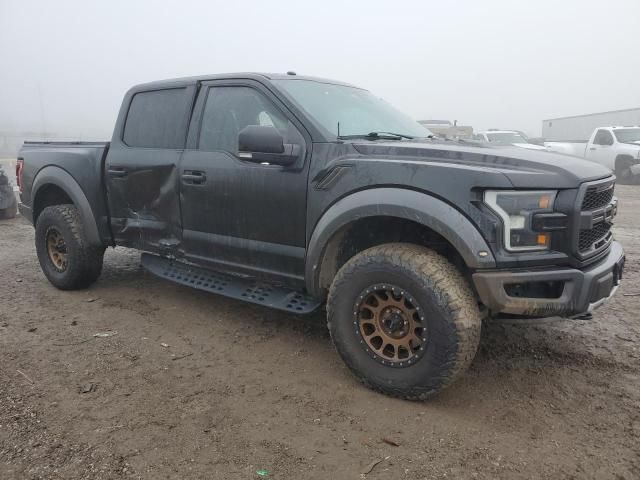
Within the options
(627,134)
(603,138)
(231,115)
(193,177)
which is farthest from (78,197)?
(627,134)

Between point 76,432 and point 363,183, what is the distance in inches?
77.9

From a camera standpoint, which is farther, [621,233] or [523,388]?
[621,233]

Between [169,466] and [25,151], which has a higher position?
[25,151]

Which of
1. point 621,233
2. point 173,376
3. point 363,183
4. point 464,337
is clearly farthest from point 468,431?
point 621,233

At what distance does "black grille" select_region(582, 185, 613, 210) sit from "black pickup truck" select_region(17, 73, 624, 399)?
1cm

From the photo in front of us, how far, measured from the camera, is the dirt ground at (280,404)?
2.29 meters

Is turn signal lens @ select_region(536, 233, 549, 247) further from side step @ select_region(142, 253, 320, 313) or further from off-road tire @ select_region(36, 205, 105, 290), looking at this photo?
off-road tire @ select_region(36, 205, 105, 290)

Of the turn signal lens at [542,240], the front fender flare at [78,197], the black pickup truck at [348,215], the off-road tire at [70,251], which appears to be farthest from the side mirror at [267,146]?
the off-road tire at [70,251]

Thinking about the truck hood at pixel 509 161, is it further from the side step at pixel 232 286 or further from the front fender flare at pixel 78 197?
the front fender flare at pixel 78 197

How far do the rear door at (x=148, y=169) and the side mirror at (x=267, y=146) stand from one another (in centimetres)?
99

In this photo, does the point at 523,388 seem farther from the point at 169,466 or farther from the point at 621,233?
the point at 621,233

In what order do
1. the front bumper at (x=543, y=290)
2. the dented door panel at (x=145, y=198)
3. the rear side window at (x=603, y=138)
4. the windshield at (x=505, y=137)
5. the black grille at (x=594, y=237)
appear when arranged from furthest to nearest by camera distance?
the windshield at (x=505, y=137) < the rear side window at (x=603, y=138) < the dented door panel at (x=145, y=198) < the black grille at (x=594, y=237) < the front bumper at (x=543, y=290)

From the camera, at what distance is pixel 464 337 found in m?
2.57

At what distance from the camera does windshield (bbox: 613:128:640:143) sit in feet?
49.2
